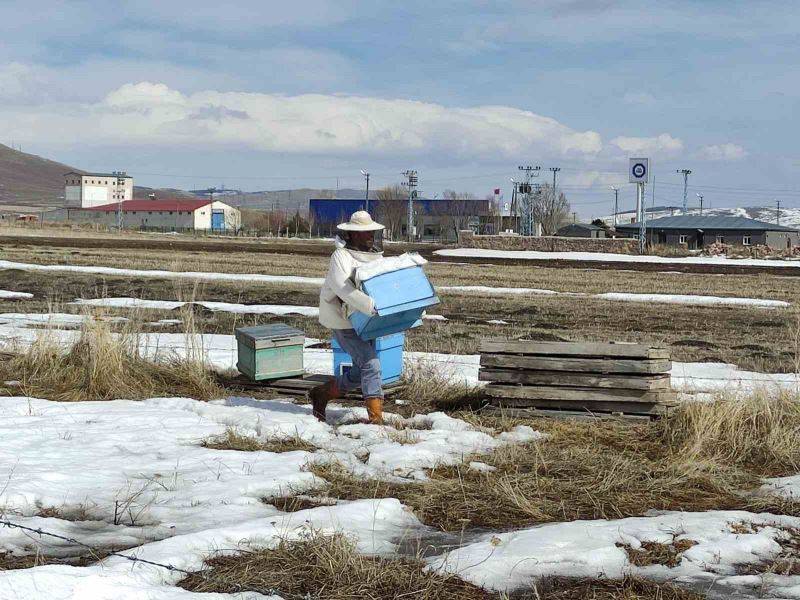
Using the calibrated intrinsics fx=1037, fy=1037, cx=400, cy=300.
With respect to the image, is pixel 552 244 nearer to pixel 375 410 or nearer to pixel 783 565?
pixel 375 410

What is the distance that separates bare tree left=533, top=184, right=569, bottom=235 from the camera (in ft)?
458

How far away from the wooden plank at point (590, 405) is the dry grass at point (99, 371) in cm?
302

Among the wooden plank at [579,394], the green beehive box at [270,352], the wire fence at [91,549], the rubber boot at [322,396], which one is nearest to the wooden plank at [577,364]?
the wooden plank at [579,394]

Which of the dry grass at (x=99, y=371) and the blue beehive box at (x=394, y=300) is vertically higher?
the blue beehive box at (x=394, y=300)

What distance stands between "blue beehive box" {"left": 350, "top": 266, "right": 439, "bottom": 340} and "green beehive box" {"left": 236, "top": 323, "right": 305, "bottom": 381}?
208cm

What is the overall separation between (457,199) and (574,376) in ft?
423

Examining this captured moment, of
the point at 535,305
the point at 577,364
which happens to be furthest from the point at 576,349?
the point at 535,305

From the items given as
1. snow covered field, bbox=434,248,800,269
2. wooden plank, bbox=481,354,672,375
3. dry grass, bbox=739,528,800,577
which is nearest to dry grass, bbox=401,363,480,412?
wooden plank, bbox=481,354,672,375

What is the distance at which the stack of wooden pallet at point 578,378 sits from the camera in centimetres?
901

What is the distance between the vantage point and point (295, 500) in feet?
21.2

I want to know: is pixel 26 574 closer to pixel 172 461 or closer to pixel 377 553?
pixel 377 553

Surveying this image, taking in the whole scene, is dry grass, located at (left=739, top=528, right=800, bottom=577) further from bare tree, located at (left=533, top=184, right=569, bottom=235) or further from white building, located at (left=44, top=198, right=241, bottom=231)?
white building, located at (left=44, top=198, right=241, bottom=231)

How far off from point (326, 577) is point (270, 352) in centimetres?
577

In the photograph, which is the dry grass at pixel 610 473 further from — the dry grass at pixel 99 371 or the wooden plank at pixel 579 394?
the dry grass at pixel 99 371
